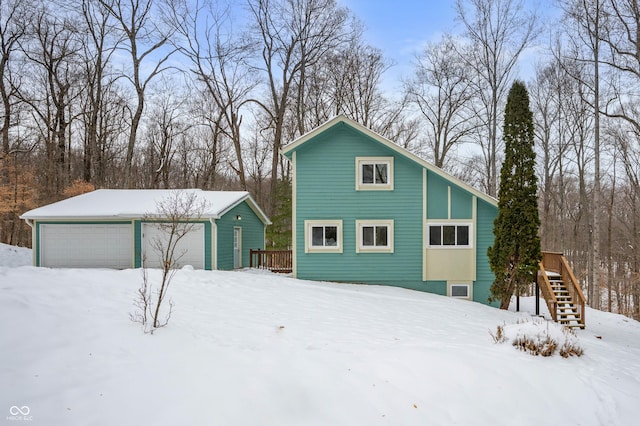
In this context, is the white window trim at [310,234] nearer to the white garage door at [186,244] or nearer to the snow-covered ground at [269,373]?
the white garage door at [186,244]

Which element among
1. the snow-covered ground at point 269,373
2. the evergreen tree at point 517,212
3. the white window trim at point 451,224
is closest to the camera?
the snow-covered ground at point 269,373

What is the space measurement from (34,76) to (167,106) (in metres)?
7.35

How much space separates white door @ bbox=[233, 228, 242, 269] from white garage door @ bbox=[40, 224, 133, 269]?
389cm

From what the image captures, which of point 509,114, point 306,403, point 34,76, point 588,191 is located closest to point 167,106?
point 34,76

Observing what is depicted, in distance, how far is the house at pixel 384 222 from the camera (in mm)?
12984

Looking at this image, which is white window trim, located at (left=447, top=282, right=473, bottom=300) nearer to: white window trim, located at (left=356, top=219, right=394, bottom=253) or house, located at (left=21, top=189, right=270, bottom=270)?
white window trim, located at (left=356, top=219, right=394, bottom=253)

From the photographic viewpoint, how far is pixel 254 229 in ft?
59.1

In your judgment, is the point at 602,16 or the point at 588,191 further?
the point at 588,191

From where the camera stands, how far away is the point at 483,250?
513 inches

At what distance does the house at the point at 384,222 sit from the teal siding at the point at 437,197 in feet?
0.11

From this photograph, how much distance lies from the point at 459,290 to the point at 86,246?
13382 millimetres

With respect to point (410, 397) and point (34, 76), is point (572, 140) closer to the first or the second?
point (410, 397)

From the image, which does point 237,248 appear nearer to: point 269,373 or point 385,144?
point 385,144

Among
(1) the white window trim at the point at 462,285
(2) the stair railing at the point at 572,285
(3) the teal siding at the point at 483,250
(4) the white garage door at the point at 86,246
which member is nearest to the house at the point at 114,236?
(4) the white garage door at the point at 86,246
